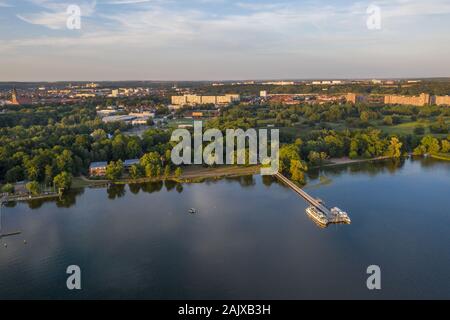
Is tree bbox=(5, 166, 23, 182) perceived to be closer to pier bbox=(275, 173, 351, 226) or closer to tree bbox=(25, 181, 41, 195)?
tree bbox=(25, 181, 41, 195)

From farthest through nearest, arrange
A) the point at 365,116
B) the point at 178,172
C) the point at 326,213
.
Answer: the point at 365,116, the point at 178,172, the point at 326,213

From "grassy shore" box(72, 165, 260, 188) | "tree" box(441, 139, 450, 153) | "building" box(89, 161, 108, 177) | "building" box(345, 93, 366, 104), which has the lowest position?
"grassy shore" box(72, 165, 260, 188)

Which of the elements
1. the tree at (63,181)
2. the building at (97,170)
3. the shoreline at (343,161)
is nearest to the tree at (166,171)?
the building at (97,170)

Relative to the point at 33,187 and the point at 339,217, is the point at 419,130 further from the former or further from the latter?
the point at 33,187

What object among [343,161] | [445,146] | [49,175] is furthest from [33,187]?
[445,146]

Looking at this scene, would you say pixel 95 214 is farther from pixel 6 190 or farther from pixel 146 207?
pixel 6 190

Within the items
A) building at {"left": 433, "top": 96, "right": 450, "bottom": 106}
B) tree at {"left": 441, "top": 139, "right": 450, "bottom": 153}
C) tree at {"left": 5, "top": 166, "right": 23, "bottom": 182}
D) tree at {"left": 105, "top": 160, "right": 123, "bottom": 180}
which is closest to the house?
tree at {"left": 105, "top": 160, "right": 123, "bottom": 180}

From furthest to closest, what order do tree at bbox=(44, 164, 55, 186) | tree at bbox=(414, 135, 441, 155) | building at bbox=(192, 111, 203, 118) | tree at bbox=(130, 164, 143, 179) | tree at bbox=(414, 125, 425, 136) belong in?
1. building at bbox=(192, 111, 203, 118)
2. tree at bbox=(414, 125, 425, 136)
3. tree at bbox=(414, 135, 441, 155)
4. tree at bbox=(130, 164, 143, 179)
5. tree at bbox=(44, 164, 55, 186)
